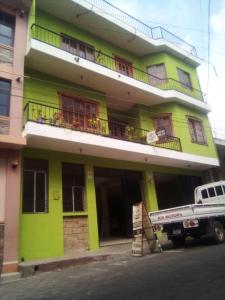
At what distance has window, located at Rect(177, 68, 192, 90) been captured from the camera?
1927 cm

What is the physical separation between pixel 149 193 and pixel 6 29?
1042 cm

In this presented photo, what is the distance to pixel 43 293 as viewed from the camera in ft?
20.3

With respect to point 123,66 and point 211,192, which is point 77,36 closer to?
point 123,66

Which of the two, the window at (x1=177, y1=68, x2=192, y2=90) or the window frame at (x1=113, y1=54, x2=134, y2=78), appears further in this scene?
the window at (x1=177, y1=68, x2=192, y2=90)

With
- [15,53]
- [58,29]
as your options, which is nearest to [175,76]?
[58,29]

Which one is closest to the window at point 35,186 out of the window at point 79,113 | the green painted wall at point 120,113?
the green painted wall at point 120,113

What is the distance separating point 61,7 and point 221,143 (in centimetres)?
1381

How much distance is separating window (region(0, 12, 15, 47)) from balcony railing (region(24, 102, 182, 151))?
9.04ft

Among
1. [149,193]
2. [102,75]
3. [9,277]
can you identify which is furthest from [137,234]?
[102,75]

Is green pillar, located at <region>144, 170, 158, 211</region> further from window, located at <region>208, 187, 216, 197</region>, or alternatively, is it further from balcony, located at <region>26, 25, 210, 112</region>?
balcony, located at <region>26, 25, 210, 112</region>

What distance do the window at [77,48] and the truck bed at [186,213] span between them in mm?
8976

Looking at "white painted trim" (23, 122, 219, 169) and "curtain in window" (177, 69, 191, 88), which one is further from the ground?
"curtain in window" (177, 69, 191, 88)

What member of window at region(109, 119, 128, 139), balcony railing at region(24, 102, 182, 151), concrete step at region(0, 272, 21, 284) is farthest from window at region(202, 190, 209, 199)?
concrete step at region(0, 272, 21, 284)

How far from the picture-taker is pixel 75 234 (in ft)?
39.2
